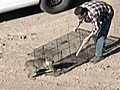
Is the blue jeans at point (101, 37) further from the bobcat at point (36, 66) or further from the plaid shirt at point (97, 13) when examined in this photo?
the bobcat at point (36, 66)

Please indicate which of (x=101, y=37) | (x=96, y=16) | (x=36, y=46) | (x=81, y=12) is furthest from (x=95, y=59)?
(x=36, y=46)

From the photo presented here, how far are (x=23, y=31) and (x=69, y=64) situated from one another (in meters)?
1.79

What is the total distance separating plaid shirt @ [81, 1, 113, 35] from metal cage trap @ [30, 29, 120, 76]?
0.91m

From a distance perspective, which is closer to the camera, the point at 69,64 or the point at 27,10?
the point at 69,64

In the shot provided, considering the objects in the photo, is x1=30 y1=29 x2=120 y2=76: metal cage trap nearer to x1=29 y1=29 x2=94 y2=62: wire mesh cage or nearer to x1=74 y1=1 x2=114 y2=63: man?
x1=29 y1=29 x2=94 y2=62: wire mesh cage

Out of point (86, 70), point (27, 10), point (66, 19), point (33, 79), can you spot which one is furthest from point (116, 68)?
point (27, 10)

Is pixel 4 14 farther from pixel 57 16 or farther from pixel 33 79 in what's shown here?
pixel 33 79

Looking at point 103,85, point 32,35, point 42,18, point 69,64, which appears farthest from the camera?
point 42,18

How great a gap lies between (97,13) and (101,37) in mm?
646

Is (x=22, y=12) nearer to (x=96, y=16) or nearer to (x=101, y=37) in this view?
(x=101, y=37)

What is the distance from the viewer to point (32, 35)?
35.0ft

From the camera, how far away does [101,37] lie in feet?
31.1

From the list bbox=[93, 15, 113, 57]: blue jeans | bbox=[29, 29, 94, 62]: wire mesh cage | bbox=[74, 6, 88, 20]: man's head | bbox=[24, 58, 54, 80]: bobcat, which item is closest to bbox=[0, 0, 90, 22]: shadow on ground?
bbox=[29, 29, 94, 62]: wire mesh cage

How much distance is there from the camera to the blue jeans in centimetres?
927
